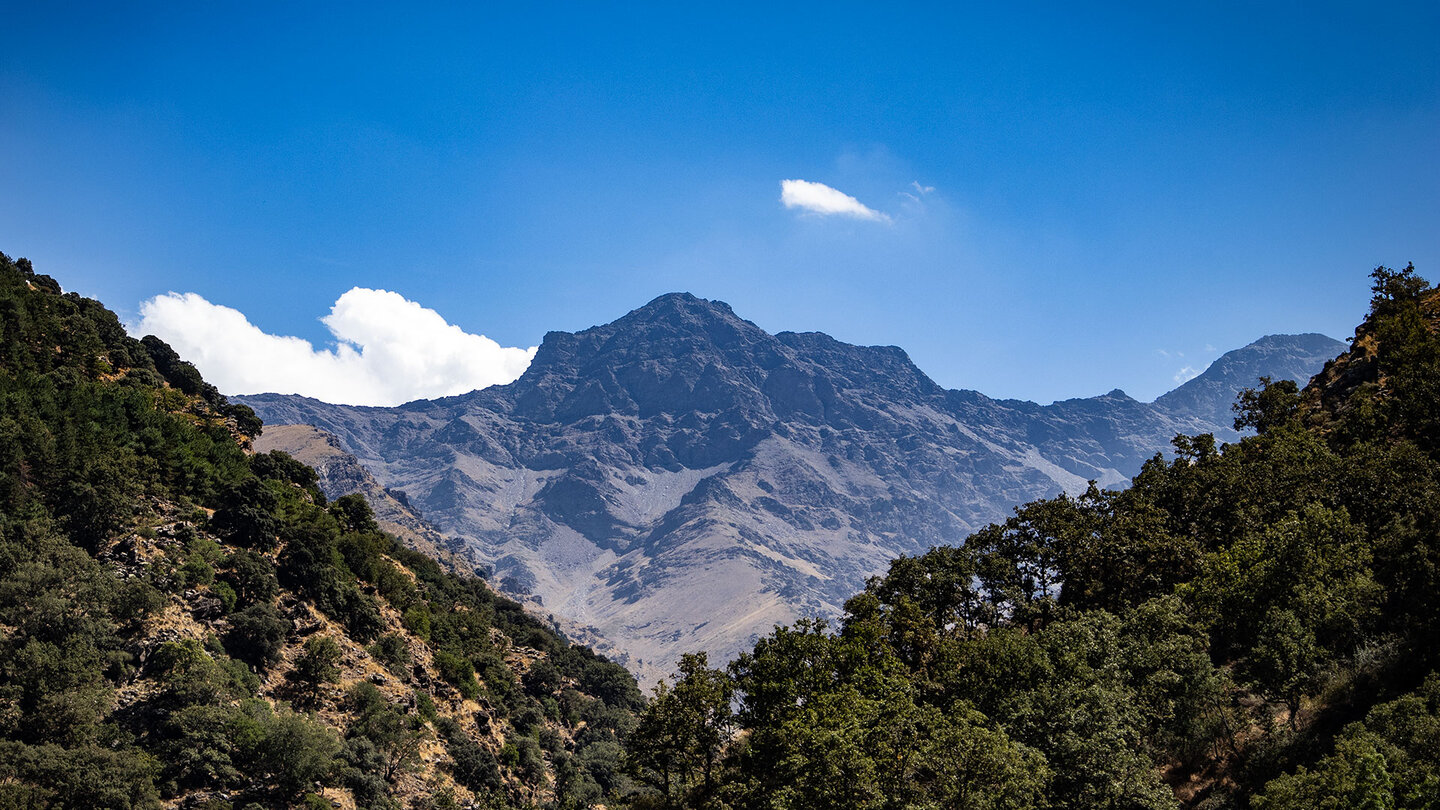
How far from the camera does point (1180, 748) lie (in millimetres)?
Answer: 44594

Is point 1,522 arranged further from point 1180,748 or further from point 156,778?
point 1180,748

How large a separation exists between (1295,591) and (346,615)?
80664mm

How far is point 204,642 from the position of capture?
219 feet

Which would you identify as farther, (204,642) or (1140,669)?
(204,642)

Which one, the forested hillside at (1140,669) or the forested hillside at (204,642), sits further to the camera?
the forested hillside at (204,642)

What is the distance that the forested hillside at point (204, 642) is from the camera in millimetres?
55188

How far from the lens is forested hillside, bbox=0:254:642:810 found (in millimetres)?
55188

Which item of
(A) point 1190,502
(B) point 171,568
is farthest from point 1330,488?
(B) point 171,568

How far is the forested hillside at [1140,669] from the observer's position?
35031 mm

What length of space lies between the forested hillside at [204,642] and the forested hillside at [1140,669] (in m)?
23.3

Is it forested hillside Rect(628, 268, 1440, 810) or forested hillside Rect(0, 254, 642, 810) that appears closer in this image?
forested hillside Rect(628, 268, 1440, 810)

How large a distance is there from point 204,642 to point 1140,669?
68783mm

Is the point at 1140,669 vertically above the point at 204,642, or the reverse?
the point at 1140,669

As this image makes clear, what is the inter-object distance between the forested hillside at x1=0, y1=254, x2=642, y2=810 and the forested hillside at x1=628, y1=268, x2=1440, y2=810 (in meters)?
23.3
